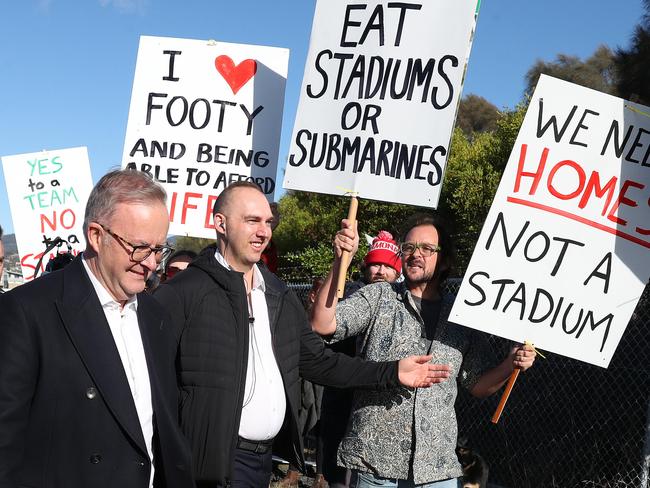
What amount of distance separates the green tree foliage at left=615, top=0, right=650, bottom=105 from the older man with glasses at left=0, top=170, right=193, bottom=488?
40.0 feet

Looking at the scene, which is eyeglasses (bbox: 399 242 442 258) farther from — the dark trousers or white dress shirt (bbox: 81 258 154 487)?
white dress shirt (bbox: 81 258 154 487)

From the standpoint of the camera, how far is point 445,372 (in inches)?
147

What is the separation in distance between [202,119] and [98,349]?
344 cm

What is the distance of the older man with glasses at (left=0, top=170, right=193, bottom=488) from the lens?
7.66ft

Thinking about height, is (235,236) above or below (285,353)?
above

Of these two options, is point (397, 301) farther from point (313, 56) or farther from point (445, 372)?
point (313, 56)

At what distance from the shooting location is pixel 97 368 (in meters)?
2.43

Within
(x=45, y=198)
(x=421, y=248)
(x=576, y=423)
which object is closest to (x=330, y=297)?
(x=421, y=248)

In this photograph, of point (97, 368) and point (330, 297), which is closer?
point (97, 368)

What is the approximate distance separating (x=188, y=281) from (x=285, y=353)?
1.70 feet

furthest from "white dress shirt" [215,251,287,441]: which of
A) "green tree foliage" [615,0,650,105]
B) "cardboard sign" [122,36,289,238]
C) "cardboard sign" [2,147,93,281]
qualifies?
"green tree foliage" [615,0,650,105]

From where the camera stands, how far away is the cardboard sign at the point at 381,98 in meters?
4.20

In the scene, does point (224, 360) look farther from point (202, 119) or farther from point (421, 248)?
point (202, 119)

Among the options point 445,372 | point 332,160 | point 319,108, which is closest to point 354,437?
point 445,372
